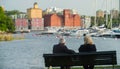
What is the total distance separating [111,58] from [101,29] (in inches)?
4045

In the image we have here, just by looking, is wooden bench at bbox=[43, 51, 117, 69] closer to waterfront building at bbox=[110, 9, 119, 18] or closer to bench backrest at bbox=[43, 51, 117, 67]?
bench backrest at bbox=[43, 51, 117, 67]

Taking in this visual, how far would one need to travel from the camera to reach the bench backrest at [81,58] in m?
15.3

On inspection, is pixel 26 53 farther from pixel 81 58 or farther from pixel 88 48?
pixel 81 58

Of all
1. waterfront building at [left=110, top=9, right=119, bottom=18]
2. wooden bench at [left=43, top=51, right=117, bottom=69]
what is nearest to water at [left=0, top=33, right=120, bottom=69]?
wooden bench at [left=43, top=51, right=117, bottom=69]

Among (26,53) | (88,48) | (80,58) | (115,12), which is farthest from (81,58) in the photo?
(115,12)

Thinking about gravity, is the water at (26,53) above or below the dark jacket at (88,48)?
below

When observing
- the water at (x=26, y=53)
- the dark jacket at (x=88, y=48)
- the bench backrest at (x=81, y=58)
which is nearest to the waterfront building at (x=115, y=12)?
the water at (x=26, y=53)

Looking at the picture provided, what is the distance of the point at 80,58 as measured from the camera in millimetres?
15445

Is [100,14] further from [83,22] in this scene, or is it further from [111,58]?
[111,58]

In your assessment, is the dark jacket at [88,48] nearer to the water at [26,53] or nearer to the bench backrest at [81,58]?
the bench backrest at [81,58]

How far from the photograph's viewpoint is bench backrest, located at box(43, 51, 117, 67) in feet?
50.2

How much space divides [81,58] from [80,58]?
3cm

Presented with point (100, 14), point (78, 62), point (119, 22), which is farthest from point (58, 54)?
point (100, 14)

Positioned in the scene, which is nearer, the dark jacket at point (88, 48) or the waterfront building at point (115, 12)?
the dark jacket at point (88, 48)
